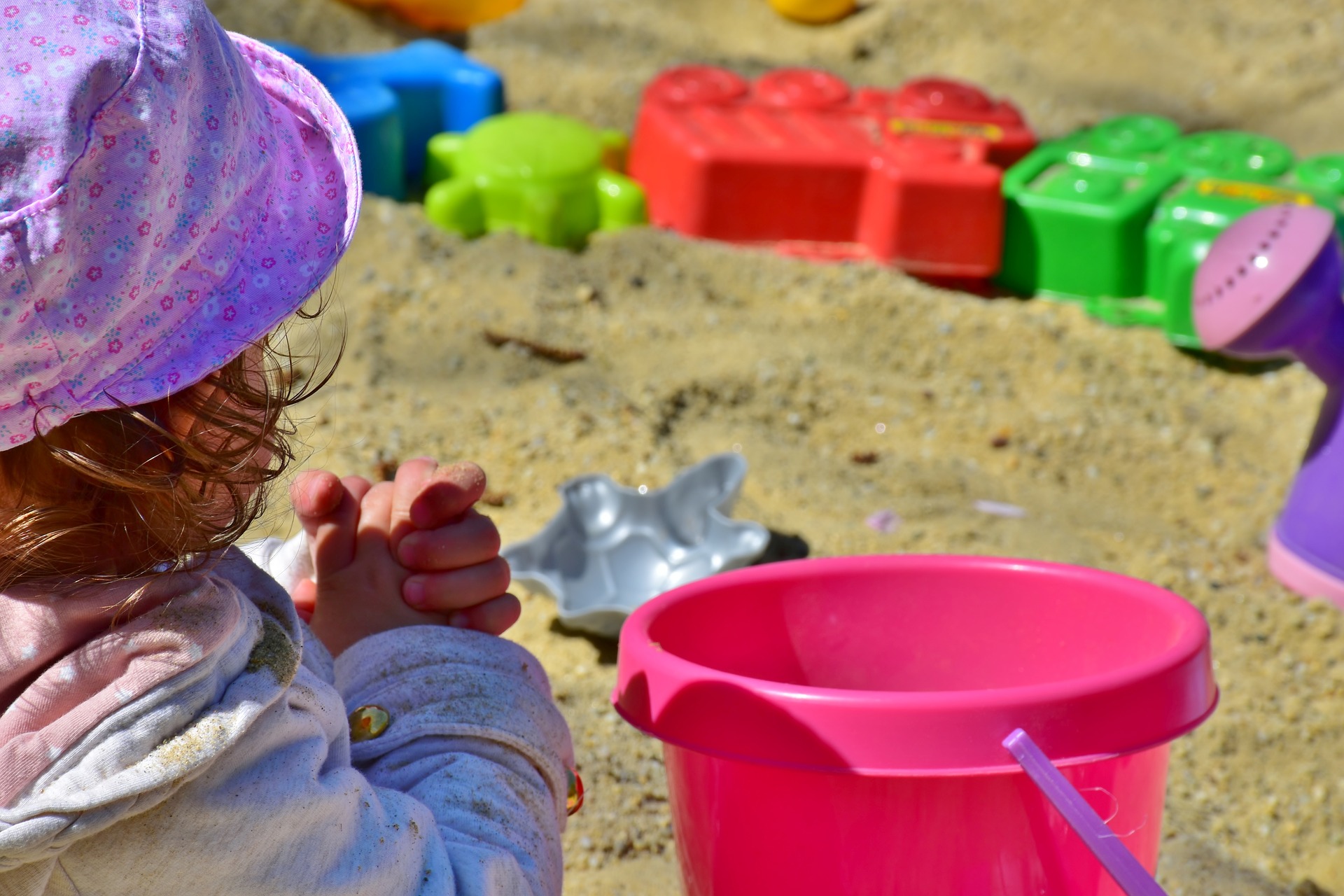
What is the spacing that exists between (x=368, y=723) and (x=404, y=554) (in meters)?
0.13

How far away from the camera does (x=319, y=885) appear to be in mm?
778

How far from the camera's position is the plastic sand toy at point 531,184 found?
9.02 ft

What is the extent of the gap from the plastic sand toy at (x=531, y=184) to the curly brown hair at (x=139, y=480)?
2008 millimetres

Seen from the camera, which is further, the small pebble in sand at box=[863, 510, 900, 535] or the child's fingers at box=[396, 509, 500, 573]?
the small pebble in sand at box=[863, 510, 900, 535]

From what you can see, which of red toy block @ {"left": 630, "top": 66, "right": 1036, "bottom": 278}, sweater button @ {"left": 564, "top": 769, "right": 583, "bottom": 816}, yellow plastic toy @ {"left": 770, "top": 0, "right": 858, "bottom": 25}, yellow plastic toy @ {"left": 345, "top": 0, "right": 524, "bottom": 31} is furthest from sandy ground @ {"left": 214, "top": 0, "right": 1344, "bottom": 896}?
yellow plastic toy @ {"left": 770, "top": 0, "right": 858, "bottom": 25}

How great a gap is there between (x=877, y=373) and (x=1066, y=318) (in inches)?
20.4

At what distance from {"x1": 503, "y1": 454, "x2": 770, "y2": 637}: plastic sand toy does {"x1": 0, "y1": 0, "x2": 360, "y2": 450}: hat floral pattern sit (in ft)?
3.58

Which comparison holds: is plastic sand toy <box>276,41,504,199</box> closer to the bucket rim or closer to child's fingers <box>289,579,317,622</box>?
child's fingers <box>289,579,317,622</box>

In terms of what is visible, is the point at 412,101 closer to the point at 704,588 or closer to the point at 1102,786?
the point at 704,588

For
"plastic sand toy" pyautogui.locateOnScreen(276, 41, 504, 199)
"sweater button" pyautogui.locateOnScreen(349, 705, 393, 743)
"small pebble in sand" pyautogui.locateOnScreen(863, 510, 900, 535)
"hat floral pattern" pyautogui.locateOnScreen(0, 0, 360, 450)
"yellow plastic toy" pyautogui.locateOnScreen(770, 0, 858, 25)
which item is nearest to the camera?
"hat floral pattern" pyautogui.locateOnScreen(0, 0, 360, 450)

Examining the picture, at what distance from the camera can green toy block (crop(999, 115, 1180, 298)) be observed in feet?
8.91

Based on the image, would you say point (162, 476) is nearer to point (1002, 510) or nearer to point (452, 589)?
point (452, 589)

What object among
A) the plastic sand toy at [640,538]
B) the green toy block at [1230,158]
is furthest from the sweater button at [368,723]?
the green toy block at [1230,158]

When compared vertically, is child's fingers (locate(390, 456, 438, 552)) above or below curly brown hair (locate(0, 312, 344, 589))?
below
